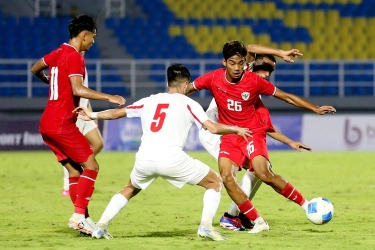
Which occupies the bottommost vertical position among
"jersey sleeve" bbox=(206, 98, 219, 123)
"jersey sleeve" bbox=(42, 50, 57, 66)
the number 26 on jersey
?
"jersey sleeve" bbox=(206, 98, 219, 123)

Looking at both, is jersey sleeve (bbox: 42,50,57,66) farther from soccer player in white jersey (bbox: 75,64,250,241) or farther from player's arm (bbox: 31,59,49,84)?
soccer player in white jersey (bbox: 75,64,250,241)

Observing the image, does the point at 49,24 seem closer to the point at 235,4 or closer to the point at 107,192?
the point at 235,4

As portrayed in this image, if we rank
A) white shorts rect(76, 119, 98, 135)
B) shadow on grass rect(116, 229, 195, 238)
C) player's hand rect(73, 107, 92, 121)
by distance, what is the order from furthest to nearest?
white shorts rect(76, 119, 98, 135), shadow on grass rect(116, 229, 195, 238), player's hand rect(73, 107, 92, 121)

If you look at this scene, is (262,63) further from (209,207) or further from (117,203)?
(117,203)

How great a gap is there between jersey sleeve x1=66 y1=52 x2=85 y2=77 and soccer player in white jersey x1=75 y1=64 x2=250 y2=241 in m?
0.67

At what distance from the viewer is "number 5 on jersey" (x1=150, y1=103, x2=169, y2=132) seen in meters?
7.82

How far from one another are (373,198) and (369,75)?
14370 millimetres

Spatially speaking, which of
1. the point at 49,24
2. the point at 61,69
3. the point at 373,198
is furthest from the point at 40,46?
the point at 61,69

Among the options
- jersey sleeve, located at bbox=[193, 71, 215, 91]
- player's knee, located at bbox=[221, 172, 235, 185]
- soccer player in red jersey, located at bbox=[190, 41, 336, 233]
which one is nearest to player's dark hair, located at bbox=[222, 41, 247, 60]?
soccer player in red jersey, located at bbox=[190, 41, 336, 233]

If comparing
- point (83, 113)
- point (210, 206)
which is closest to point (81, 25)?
point (83, 113)

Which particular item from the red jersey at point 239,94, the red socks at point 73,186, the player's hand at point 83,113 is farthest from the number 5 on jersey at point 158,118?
the red socks at point 73,186

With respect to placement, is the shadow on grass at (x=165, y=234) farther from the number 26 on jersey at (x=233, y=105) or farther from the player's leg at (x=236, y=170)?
the number 26 on jersey at (x=233, y=105)

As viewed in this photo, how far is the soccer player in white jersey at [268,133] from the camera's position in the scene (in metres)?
9.17

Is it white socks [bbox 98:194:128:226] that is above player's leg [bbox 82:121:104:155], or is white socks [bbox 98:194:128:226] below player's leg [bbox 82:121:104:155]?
below
